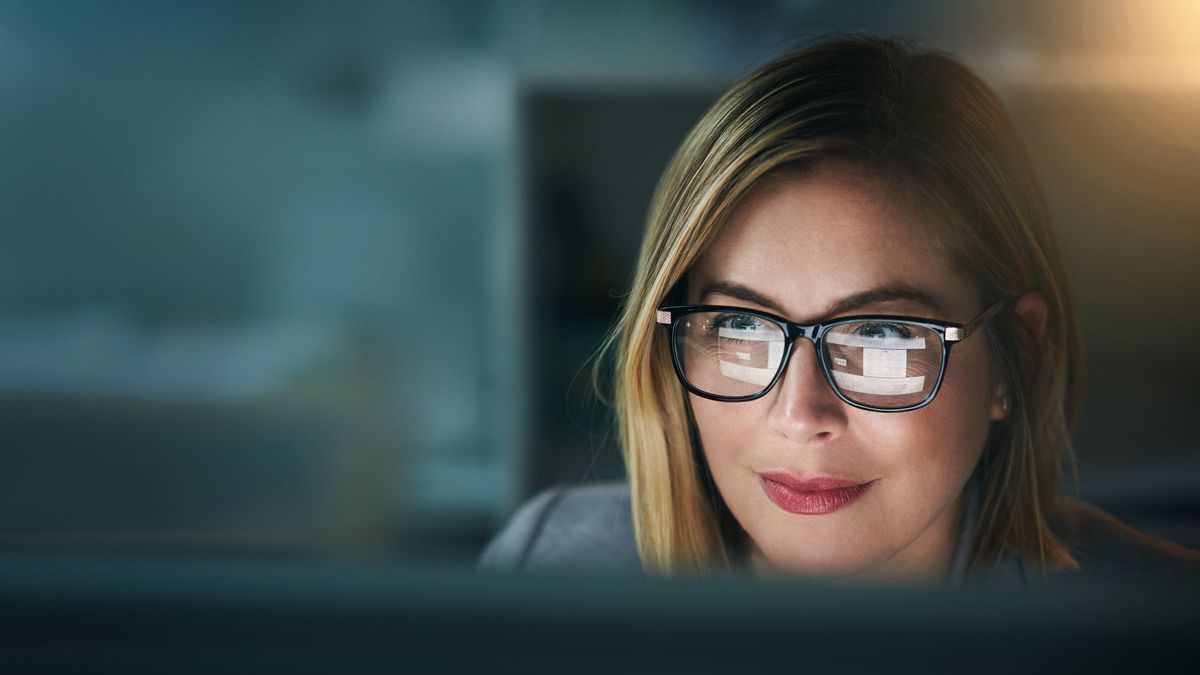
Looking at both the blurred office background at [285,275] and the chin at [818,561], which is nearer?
the chin at [818,561]

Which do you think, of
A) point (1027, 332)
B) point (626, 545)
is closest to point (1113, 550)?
point (1027, 332)

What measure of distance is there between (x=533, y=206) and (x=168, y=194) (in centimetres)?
45

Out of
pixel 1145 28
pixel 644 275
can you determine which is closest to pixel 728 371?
pixel 644 275

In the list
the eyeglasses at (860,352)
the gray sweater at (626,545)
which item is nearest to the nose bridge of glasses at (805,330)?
the eyeglasses at (860,352)

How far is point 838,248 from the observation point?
82cm

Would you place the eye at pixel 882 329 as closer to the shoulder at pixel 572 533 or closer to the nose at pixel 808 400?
the nose at pixel 808 400

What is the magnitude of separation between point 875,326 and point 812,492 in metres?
0.17

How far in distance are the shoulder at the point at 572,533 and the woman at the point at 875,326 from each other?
0.07 m

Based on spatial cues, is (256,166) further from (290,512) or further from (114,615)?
(114,615)

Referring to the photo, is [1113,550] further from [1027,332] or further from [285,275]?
[285,275]

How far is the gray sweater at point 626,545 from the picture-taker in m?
0.82

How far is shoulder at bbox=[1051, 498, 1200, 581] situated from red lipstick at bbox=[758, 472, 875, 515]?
20 centimetres

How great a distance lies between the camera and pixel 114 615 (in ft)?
1.62

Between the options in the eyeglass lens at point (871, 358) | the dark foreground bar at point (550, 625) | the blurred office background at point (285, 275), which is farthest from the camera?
the blurred office background at point (285, 275)
